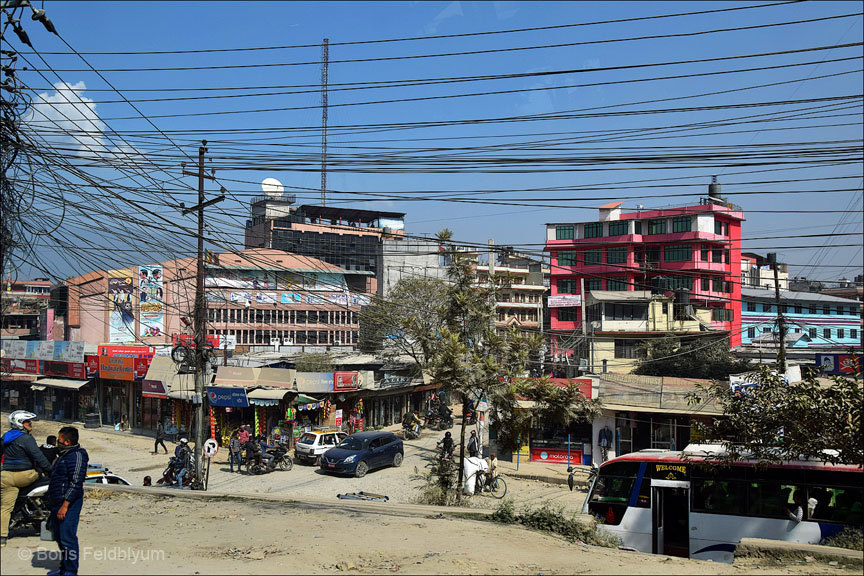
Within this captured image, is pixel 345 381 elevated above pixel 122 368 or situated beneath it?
situated beneath

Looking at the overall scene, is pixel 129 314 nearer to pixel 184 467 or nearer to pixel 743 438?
pixel 184 467

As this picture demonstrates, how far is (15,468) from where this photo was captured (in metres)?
7.89

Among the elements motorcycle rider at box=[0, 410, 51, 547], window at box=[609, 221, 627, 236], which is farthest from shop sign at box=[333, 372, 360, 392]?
window at box=[609, 221, 627, 236]

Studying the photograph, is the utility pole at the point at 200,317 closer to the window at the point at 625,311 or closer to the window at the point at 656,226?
the window at the point at 625,311

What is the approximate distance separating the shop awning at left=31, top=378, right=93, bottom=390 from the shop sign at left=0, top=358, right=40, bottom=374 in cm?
161

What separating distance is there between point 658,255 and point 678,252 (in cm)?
203

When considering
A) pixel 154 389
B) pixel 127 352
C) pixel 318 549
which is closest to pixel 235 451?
pixel 154 389

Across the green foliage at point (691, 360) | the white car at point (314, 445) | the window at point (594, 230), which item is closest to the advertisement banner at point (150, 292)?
the white car at point (314, 445)

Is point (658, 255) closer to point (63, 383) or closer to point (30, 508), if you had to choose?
point (63, 383)

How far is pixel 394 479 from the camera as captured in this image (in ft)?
79.5

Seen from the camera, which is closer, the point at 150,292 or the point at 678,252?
the point at 150,292

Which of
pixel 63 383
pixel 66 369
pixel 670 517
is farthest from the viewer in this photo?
pixel 66 369

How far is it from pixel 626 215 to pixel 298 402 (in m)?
38.5

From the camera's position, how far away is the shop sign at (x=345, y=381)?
31.7 metres
